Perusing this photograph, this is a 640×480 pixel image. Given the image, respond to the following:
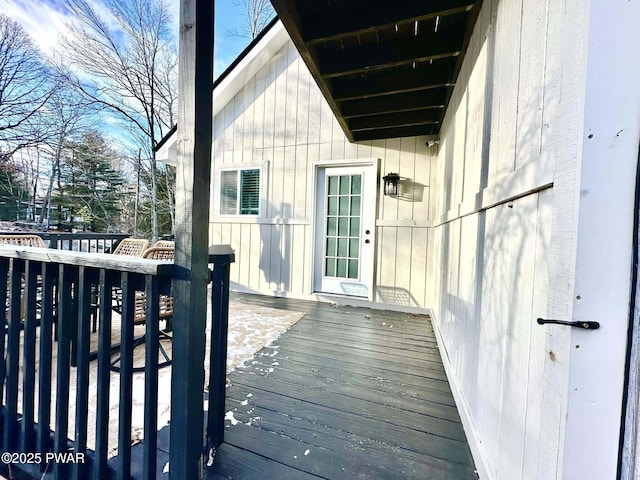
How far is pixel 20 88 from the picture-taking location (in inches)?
340

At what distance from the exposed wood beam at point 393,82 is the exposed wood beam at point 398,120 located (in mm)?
614

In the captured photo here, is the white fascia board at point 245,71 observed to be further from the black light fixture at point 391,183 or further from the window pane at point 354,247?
the window pane at point 354,247

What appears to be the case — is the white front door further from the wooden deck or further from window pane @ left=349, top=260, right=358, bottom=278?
the wooden deck

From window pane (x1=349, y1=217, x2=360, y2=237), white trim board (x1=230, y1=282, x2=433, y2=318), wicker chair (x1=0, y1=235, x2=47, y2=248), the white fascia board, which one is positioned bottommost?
white trim board (x1=230, y1=282, x2=433, y2=318)

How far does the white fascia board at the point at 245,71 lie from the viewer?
4.41m

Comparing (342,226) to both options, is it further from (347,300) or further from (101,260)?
(101,260)

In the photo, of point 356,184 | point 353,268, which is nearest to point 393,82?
point 356,184

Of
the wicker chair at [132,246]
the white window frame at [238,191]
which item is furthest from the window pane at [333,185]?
the wicker chair at [132,246]

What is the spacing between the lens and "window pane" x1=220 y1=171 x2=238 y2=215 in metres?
5.04

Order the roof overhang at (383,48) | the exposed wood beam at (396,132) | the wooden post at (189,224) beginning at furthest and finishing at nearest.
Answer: the exposed wood beam at (396,132) → the roof overhang at (383,48) → the wooden post at (189,224)

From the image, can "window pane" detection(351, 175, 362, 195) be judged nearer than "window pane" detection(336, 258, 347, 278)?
Yes

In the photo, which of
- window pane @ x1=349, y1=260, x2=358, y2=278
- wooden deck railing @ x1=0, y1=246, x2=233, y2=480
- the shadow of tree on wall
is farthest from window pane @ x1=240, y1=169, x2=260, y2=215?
wooden deck railing @ x1=0, y1=246, x2=233, y2=480

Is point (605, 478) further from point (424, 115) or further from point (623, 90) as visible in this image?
point (424, 115)

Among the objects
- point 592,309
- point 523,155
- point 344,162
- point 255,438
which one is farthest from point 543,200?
point 344,162
